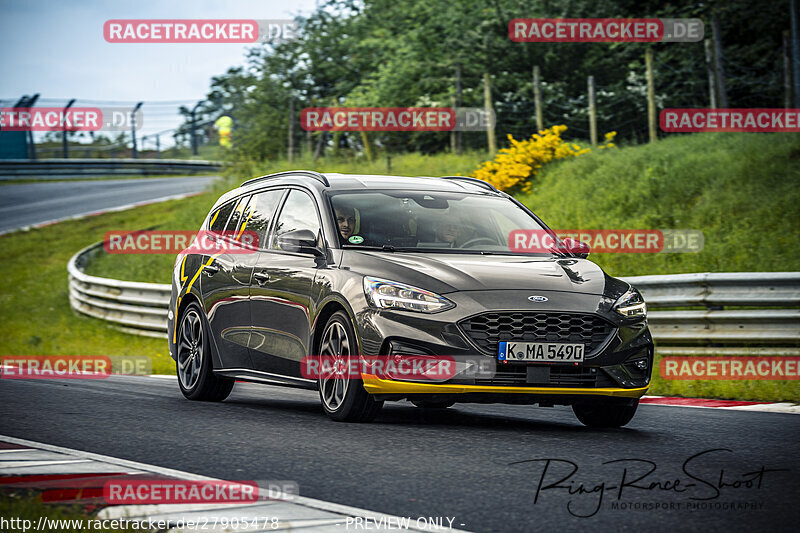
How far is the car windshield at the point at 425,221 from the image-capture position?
8445mm

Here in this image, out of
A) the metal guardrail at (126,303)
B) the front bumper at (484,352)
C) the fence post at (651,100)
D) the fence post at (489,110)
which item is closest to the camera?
the front bumper at (484,352)

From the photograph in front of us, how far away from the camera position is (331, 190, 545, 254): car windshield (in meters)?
8.45

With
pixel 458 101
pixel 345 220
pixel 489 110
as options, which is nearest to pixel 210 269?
pixel 345 220

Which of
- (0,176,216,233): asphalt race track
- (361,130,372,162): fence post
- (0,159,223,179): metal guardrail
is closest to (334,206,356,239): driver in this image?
(361,130,372,162): fence post

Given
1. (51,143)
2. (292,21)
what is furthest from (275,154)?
(51,143)

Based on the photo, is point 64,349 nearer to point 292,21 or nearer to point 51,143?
point 292,21

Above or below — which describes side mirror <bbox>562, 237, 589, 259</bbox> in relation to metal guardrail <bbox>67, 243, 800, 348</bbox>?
above

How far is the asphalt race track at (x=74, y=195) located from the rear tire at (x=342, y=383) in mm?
26793

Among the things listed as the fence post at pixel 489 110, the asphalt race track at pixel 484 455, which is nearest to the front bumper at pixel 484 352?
the asphalt race track at pixel 484 455

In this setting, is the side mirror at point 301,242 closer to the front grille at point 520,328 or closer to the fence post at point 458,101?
the front grille at point 520,328

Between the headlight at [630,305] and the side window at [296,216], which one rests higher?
the side window at [296,216]

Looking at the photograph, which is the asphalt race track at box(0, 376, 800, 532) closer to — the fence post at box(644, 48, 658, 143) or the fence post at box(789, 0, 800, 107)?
the fence post at box(789, 0, 800, 107)

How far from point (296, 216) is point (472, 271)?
6.53 ft

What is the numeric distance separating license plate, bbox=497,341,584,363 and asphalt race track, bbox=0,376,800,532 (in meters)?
0.50
